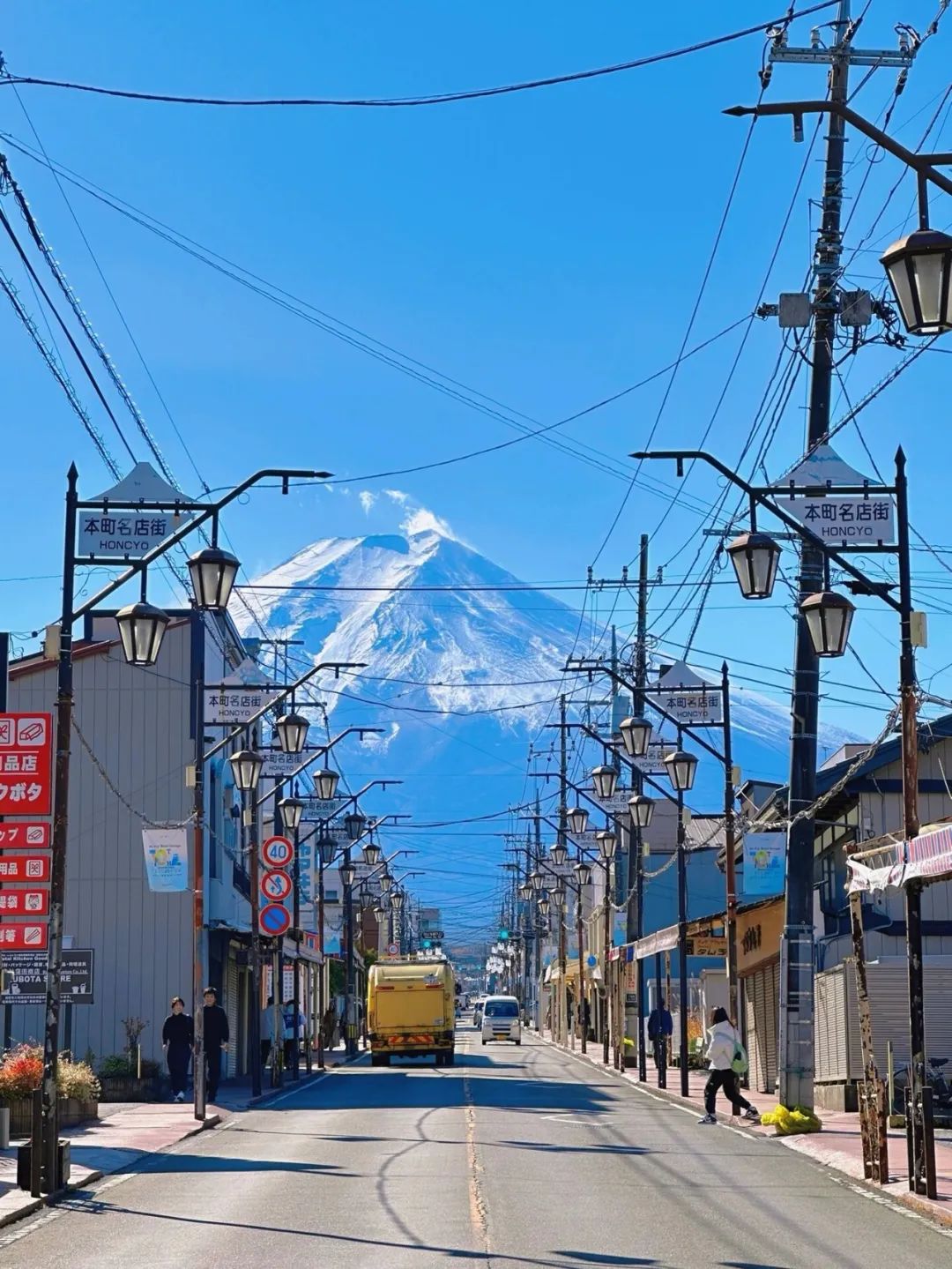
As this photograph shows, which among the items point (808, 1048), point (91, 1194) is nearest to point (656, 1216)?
point (91, 1194)

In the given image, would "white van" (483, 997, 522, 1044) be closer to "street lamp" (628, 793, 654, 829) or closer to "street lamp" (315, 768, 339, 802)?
"street lamp" (315, 768, 339, 802)

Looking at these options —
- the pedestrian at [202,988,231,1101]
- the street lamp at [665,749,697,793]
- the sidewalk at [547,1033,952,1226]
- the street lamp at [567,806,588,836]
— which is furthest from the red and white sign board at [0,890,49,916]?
the street lamp at [567,806,588,836]

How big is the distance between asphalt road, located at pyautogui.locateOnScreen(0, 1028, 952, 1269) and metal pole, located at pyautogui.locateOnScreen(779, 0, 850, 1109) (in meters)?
1.59

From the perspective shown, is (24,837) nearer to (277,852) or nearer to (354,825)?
(277,852)

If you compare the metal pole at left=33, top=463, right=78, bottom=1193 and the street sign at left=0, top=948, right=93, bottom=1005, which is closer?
the metal pole at left=33, top=463, right=78, bottom=1193

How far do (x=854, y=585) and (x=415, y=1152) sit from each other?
8536mm

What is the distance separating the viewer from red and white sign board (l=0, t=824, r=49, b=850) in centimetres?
2959

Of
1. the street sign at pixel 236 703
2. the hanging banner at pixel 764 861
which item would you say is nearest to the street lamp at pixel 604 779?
the hanging banner at pixel 764 861

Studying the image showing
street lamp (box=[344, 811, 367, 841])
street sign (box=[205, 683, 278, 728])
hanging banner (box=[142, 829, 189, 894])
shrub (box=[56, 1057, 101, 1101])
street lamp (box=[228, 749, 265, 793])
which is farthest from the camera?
street lamp (box=[344, 811, 367, 841])

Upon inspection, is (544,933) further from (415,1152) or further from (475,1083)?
(415,1152)

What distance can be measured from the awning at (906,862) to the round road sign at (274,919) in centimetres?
1665

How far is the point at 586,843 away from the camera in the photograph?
186ft

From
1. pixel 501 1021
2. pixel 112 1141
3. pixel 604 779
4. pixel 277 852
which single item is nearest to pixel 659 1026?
pixel 604 779

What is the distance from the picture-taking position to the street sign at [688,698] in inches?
1239
